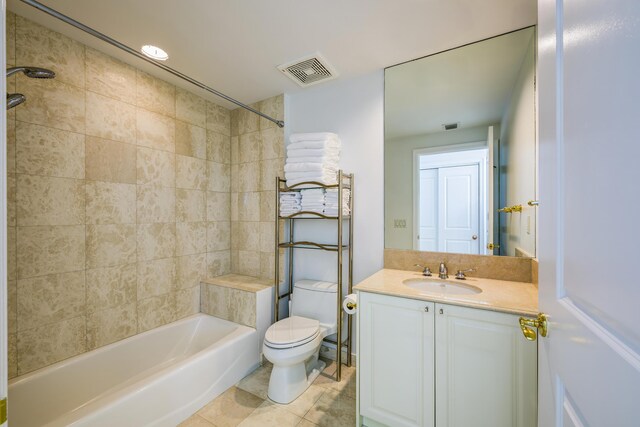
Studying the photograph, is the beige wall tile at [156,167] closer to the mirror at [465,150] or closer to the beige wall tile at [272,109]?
the beige wall tile at [272,109]

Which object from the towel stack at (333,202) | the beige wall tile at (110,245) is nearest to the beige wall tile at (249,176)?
the towel stack at (333,202)

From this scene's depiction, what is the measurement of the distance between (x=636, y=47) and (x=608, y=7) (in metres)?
0.12

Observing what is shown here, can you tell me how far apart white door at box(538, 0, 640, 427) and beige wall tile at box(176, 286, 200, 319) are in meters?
2.46

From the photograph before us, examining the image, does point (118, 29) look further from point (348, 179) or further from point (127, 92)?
point (348, 179)

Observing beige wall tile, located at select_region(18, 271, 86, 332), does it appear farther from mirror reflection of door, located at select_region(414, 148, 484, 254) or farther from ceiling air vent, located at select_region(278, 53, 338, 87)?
mirror reflection of door, located at select_region(414, 148, 484, 254)

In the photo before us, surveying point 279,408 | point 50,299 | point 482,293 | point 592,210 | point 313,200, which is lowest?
point 279,408

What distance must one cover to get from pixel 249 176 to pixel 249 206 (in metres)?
0.30

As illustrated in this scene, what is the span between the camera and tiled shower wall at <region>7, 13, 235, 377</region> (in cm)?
151

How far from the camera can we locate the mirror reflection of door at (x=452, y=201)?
5.65ft

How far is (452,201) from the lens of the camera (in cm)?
182

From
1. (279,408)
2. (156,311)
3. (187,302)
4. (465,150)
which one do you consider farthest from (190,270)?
(465,150)

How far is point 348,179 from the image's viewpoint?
2225 mm

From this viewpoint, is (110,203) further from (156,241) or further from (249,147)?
(249,147)

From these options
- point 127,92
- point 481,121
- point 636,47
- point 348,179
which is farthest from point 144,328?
point 481,121
